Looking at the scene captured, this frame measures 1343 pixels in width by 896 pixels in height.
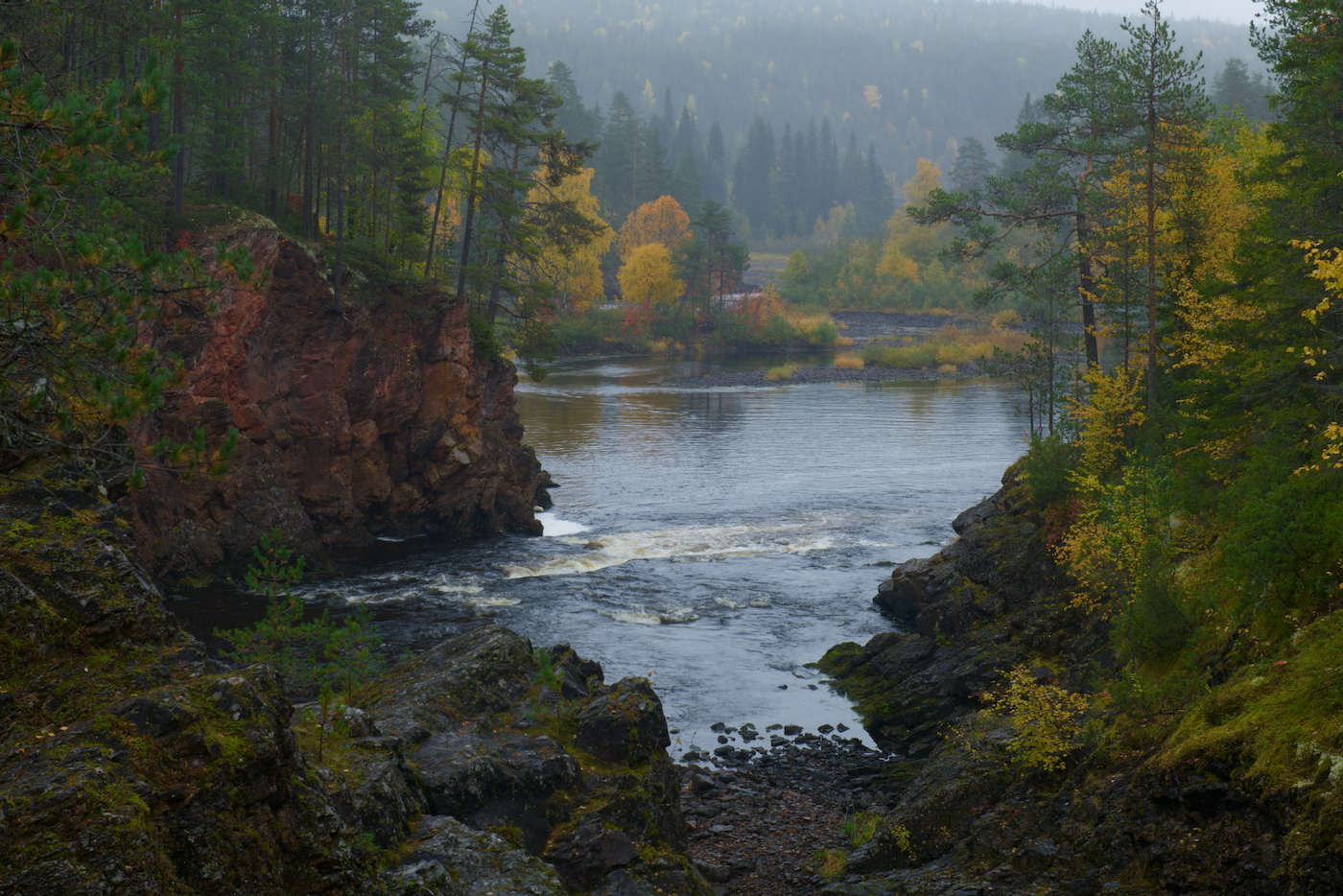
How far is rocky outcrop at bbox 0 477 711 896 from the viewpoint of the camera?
19.7 feet

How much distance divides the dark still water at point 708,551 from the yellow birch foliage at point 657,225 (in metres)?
57.9

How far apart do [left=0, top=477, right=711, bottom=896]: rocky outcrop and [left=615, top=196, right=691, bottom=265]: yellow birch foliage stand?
104 metres

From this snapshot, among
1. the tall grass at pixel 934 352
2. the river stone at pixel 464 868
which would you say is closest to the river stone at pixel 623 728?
the river stone at pixel 464 868

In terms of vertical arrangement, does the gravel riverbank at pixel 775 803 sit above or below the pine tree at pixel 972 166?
below

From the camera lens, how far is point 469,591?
2662 centimetres

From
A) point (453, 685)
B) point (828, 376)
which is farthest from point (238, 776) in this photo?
point (828, 376)

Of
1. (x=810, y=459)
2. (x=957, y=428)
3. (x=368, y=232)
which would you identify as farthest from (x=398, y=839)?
(x=957, y=428)

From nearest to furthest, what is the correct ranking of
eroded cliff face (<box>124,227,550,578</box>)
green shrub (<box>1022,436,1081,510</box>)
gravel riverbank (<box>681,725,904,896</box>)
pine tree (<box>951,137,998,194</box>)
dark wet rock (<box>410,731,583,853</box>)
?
dark wet rock (<box>410,731,583,853</box>) < gravel riverbank (<box>681,725,904,896</box>) < green shrub (<box>1022,436,1081,510</box>) < eroded cliff face (<box>124,227,550,578</box>) < pine tree (<box>951,137,998,194</box>)

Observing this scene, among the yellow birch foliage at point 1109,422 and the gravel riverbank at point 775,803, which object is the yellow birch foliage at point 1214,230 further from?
the gravel riverbank at point 775,803

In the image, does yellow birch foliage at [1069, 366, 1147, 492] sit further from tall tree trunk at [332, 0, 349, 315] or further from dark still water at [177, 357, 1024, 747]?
tall tree trunk at [332, 0, 349, 315]

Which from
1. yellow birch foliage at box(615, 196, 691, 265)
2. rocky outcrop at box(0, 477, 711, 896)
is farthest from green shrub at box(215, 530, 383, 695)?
yellow birch foliage at box(615, 196, 691, 265)

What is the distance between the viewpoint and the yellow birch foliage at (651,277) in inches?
3713

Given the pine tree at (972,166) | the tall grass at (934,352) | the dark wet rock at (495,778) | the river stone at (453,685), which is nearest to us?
the dark wet rock at (495,778)

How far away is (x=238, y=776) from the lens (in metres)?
6.90
